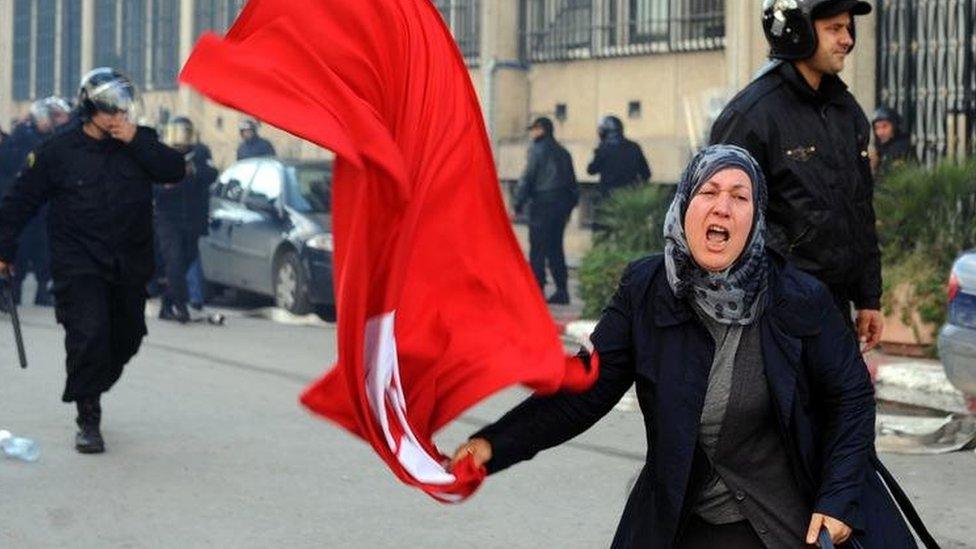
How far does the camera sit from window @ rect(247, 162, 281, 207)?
1873cm

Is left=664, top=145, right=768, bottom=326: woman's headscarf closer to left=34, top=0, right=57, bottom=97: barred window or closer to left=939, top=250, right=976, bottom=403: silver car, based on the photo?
left=939, top=250, right=976, bottom=403: silver car

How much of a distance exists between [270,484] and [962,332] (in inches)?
134

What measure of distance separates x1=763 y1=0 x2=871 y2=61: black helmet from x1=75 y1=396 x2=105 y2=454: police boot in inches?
185

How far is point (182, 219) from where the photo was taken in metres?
18.1

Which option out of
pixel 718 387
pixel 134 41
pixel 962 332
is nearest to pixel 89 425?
pixel 962 332

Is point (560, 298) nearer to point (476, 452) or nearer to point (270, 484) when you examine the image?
point (270, 484)

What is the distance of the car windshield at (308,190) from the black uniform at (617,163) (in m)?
3.35

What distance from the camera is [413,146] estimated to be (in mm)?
4641

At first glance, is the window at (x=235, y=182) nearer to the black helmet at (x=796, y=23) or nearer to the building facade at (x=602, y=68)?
the building facade at (x=602, y=68)

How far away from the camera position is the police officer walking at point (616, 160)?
21.0 m

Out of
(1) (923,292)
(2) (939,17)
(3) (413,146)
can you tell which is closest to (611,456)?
(1) (923,292)

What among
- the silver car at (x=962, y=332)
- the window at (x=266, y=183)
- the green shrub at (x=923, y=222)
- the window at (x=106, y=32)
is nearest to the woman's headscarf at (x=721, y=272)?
the silver car at (x=962, y=332)

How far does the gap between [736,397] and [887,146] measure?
12550mm

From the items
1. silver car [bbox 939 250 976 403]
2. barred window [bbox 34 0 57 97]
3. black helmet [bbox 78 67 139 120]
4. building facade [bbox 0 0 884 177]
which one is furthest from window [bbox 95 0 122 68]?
silver car [bbox 939 250 976 403]
